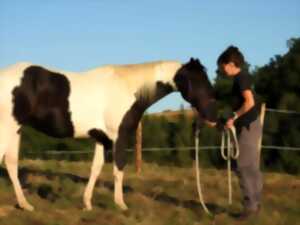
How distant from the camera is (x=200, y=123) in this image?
5.91m

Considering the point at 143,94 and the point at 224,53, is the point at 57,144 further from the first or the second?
the point at 224,53

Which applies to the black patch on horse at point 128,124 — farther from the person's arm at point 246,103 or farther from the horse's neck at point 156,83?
the person's arm at point 246,103

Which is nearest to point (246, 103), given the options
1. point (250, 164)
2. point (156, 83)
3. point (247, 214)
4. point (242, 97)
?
point (242, 97)

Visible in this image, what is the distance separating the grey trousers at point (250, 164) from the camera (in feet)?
17.0

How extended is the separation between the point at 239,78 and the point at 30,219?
2.50 meters

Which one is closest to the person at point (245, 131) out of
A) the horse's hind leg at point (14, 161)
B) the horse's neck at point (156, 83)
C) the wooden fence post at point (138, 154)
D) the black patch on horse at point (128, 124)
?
the horse's neck at point (156, 83)

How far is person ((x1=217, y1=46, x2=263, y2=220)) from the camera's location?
5.12m

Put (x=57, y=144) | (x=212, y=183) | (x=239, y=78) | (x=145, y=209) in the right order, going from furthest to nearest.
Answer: (x=57, y=144) < (x=212, y=183) < (x=145, y=209) < (x=239, y=78)

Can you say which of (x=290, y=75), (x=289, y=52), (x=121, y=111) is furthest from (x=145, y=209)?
(x=289, y=52)

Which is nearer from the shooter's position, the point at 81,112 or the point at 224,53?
the point at 224,53

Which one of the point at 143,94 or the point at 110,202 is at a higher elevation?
the point at 143,94

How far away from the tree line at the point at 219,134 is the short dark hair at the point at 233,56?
25.9 feet

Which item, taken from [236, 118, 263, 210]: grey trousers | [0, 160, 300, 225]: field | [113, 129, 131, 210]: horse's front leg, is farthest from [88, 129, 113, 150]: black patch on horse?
[236, 118, 263, 210]: grey trousers

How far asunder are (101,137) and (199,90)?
1234mm
